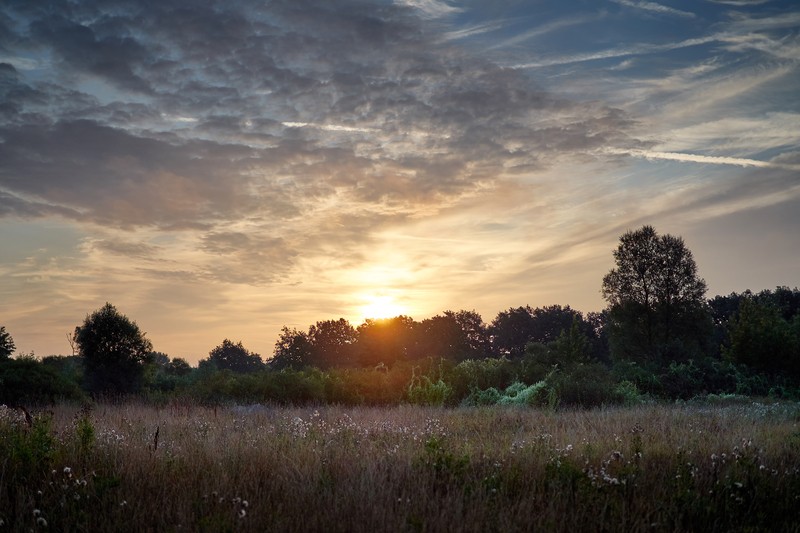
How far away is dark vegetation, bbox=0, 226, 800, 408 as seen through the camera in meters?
20.9

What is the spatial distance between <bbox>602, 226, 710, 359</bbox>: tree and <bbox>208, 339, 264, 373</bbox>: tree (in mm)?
30586

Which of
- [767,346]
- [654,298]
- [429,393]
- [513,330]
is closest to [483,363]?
[429,393]

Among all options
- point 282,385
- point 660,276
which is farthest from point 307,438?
point 660,276

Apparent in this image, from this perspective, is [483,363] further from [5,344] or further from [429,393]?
[5,344]

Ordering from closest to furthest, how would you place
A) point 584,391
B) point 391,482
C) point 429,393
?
1. point 391,482
2. point 584,391
3. point 429,393

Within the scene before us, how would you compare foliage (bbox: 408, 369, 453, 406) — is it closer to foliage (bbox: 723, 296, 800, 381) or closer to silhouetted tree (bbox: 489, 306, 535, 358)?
foliage (bbox: 723, 296, 800, 381)

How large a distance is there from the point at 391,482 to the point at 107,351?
21.4 m

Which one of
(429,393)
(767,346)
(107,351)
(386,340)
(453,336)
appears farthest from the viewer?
(453,336)

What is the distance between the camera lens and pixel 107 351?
80.9 feet

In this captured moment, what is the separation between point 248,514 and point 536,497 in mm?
3082

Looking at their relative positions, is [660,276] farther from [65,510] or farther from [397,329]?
[65,510]

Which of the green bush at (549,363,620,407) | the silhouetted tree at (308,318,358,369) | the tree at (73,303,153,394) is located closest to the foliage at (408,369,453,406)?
the green bush at (549,363,620,407)

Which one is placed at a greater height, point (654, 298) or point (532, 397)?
point (654, 298)

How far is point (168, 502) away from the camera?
20.5 feet
